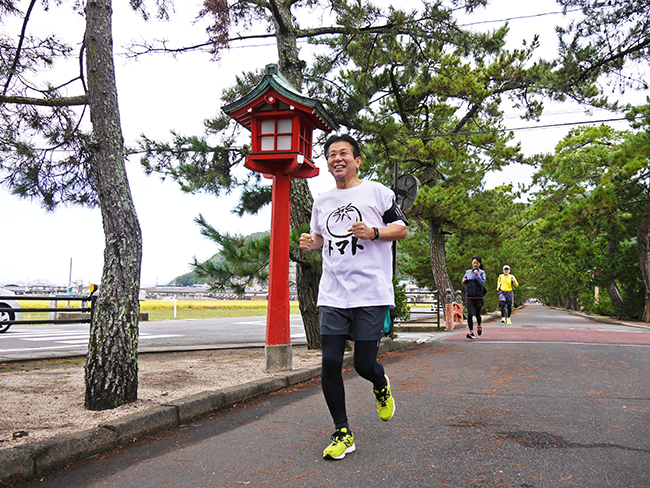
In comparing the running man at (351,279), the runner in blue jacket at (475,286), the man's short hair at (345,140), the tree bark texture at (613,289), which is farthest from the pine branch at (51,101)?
the tree bark texture at (613,289)

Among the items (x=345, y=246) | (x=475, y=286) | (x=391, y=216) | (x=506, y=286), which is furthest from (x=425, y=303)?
(x=345, y=246)

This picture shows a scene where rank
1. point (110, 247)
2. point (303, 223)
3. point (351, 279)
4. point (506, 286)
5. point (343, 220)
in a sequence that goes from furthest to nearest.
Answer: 1. point (506, 286)
2. point (303, 223)
3. point (110, 247)
4. point (343, 220)
5. point (351, 279)

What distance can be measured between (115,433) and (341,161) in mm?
2397

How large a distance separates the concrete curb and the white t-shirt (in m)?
1.63

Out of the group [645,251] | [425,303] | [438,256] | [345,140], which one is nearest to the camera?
[345,140]

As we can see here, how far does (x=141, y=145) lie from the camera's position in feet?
31.0

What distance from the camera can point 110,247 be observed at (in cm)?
415

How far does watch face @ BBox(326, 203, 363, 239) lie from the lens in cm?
317

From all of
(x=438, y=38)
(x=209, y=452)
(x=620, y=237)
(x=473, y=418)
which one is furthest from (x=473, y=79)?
(x=209, y=452)

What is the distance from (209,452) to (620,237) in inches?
977

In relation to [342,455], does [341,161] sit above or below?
above

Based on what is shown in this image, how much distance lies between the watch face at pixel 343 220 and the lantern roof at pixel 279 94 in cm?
316

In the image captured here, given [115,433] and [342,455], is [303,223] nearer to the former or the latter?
[115,433]

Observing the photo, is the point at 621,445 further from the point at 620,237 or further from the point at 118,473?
the point at 620,237
